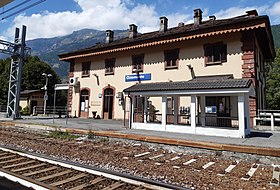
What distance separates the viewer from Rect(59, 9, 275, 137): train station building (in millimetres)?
10977

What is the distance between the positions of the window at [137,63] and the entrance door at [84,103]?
6.06 m

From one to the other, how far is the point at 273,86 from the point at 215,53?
19.2 metres

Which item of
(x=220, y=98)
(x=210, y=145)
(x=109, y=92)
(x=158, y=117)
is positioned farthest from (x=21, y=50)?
(x=210, y=145)

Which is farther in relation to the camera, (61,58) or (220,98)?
(61,58)

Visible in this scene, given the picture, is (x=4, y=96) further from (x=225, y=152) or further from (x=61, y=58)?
(x=225, y=152)

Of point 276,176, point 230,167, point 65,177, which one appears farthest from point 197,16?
point 65,177

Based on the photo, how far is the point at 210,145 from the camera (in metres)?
7.31

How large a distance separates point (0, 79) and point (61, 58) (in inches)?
1064

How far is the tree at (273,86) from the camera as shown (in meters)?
27.8

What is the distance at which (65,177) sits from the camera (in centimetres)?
473

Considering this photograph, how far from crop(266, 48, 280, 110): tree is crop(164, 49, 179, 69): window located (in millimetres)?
17915

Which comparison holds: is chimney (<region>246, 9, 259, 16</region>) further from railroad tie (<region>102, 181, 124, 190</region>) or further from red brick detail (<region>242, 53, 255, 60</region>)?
railroad tie (<region>102, 181, 124, 190</region>)

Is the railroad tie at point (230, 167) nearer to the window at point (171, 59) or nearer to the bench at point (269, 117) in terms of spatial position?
the bench at point (269, 117)

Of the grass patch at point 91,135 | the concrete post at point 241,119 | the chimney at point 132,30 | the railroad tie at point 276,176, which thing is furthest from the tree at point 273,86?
the grass patch at point 91,135
